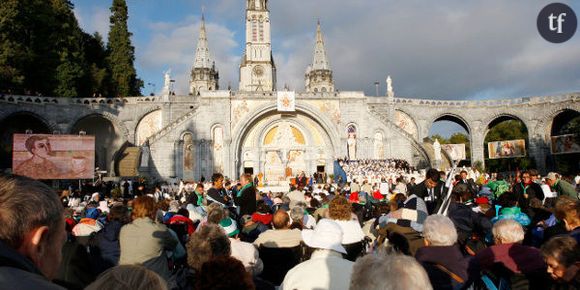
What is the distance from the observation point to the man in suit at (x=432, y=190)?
7.01m

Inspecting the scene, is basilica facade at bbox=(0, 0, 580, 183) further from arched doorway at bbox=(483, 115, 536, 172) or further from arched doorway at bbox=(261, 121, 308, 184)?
arched doorway at bbox=(483, 115, 536, 172)

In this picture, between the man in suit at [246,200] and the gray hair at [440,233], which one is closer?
the gray hair at [440,233]

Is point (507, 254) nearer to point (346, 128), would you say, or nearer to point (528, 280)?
point (528, 280)

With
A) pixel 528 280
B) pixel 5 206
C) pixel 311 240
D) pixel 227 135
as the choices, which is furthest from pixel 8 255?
pixel 227 135

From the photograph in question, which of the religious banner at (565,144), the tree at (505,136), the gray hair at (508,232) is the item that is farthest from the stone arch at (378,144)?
the gray hair at (508,232)

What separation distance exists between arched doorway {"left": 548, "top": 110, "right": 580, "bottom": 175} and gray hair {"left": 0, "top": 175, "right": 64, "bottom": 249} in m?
40.7

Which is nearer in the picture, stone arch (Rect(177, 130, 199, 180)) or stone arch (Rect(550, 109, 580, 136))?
stone arch (Rect(177, 130, 199, 180))

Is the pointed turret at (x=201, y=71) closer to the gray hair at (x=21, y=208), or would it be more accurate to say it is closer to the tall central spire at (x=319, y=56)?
the tall central spire at (x=319, y=56)

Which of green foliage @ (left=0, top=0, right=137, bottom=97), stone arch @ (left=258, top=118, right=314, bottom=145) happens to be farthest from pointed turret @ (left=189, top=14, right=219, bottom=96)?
stone arch @ (left=258, top=118, right=314, bottom=145)

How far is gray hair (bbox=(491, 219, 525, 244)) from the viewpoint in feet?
13.5

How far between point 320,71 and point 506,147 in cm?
2873

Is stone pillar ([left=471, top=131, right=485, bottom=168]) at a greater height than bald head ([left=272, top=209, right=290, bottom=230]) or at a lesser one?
greater

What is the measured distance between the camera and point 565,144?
3547 cm

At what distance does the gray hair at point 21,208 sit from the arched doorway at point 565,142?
134ft
